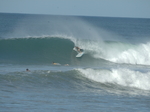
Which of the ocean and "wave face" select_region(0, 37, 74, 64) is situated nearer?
the ocean

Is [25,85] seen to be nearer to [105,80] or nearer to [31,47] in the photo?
[105,80]

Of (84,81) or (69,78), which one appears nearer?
(84,81)

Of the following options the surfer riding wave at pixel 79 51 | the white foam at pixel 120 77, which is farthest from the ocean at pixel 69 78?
the surfer riding wave at pixel 79 51

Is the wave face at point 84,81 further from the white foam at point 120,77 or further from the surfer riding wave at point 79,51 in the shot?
the surfer riding wave at point 79,51

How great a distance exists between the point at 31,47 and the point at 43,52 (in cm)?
132

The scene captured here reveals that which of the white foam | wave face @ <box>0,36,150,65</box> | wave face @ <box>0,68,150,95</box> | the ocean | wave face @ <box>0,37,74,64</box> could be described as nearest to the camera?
the ocean

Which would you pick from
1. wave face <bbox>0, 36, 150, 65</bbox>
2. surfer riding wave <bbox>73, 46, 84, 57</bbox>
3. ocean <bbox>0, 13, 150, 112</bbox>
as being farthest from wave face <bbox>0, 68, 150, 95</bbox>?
surfer riding wave <bbox>73, 46, 84, 57</bbox>

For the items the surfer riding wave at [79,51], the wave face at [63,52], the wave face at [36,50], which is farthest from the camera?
the surfer riding wave at [79,51]

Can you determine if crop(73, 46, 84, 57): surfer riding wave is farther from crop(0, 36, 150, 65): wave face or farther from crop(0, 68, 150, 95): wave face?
crop(0, 68, 150, 95): wave face

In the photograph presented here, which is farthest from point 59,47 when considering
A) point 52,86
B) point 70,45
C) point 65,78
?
point 52,86

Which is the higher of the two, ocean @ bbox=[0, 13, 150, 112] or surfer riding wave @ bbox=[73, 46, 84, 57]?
surfer riding wave @ bbox=[73, 46, 84, 57]

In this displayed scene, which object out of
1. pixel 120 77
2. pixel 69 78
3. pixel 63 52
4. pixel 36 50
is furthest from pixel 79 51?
pixel 69 78

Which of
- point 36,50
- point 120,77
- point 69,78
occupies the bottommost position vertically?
point 69,78

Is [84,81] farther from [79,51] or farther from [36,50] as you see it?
[36,50]
